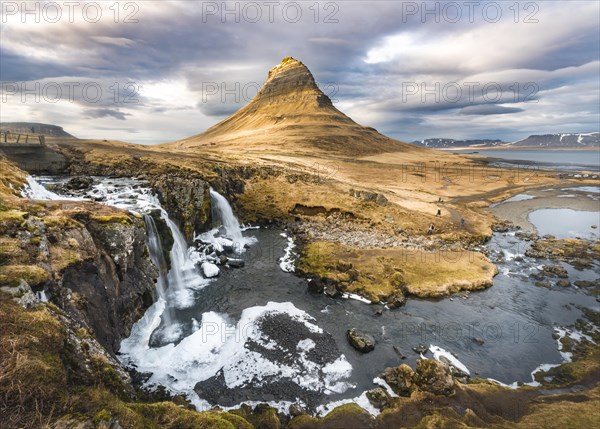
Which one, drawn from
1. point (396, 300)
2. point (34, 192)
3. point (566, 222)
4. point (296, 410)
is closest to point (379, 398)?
point (296, 410)

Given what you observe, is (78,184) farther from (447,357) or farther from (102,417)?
(447,357)

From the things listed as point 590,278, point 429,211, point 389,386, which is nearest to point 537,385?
point 389,386

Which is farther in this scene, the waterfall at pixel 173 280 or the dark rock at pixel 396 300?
the dark rock at pixel 396 300

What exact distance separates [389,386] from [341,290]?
11.8m

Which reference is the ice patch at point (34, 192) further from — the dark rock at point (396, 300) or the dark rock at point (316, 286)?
the dark rock at point (396, 300)

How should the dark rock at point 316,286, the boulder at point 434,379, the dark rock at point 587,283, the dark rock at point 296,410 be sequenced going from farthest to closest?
the dark rock at point 587,283 < the dark rock at point 316,286 < the boulder at point 434,379 < the dark rock at point 296,410

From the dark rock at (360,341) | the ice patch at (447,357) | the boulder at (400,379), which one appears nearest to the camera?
the boulder at (400,379)

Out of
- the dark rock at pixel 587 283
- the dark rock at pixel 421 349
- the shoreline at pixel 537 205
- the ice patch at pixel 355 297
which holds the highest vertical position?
the shoreline at pixel 537 205

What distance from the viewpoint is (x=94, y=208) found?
78.5ft

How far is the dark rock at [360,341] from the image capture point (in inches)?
884

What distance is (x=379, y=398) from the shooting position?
59.0 feet

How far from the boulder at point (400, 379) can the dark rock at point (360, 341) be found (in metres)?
2.44

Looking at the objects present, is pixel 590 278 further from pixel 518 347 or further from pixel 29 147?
pixel 29 147

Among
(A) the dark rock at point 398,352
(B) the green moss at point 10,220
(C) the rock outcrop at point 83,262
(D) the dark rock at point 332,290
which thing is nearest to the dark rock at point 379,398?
(A) the dark rock at point 398,352
